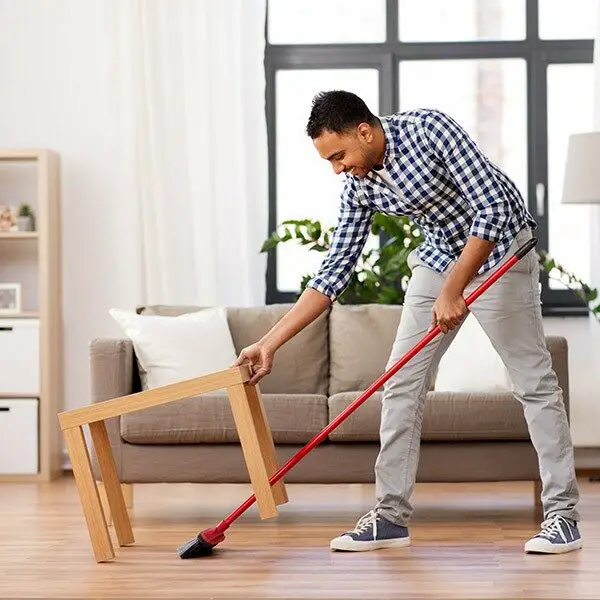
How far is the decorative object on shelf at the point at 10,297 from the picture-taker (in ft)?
16.1

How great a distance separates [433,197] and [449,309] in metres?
0.29

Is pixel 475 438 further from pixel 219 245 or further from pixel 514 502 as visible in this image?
pixel 219 245

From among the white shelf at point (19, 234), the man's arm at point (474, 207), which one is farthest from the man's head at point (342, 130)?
the white shelf at point (19, 234)

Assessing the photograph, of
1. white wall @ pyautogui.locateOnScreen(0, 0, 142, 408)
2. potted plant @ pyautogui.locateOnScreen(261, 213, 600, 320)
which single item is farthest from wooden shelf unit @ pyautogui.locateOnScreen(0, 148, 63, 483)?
potted plant @ pyautogui.locateOnScreen(261, 213, 600, 320)

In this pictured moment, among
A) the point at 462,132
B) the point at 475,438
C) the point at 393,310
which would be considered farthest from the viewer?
the point at 393,310

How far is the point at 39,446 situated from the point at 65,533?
1425mm

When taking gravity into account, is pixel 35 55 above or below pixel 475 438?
above

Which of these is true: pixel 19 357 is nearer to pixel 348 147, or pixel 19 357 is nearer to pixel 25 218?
pixel 25 218

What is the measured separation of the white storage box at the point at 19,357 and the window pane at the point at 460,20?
210cm

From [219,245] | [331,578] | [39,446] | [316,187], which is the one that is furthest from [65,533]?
[316,187]

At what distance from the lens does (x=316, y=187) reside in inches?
209

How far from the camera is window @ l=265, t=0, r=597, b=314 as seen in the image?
205 inches

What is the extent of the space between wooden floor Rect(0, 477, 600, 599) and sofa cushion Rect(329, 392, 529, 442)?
259 mm

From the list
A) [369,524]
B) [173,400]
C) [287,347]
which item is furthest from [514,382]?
[287,347]
